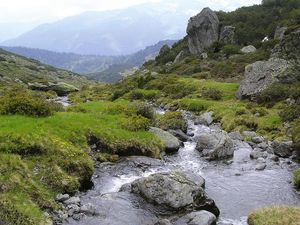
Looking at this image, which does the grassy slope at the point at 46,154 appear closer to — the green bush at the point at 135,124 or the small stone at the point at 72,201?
the green bush at the point at 135,124

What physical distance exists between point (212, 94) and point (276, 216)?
41423 millimetres

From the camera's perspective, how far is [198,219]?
734 inches

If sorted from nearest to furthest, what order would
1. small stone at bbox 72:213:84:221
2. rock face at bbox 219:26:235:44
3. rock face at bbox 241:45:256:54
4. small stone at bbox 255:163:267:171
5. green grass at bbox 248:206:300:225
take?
green grass at bbox 248:206:300:225
small stone at bbox 72:213:84:221
small stone at bbox 255:163:267:171
rock face at bbox 241:45:256:54
rock face at bbox 219:26:235:44

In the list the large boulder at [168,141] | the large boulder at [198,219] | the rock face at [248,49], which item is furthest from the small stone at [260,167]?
the rock face at [248,49]

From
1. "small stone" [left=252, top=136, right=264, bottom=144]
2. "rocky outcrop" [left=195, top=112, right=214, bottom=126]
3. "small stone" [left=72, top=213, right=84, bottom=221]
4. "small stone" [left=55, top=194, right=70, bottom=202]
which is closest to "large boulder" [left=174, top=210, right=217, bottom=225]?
"small stone" [left=72, top=213, right=84, bottom=221]

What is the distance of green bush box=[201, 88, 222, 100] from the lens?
5867 cm

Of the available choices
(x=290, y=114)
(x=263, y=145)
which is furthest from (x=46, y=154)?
(x=290, y=114)

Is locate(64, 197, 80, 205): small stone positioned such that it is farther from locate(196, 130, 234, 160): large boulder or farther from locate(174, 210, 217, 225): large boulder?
locate(196, 130, 234, 160): large boulder

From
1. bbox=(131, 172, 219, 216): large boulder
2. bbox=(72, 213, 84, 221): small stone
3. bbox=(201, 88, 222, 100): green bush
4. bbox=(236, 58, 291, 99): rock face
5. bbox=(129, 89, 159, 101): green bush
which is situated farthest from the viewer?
bbox=(129, 89, 159, 101): green bush

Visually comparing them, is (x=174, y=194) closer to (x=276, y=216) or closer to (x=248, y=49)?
(x=276, y=216)

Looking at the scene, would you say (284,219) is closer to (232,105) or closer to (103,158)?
(103,158)

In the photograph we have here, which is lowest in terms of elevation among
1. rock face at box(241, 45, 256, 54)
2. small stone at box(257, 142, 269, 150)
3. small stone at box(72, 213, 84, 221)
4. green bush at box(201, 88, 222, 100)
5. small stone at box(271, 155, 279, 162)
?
small stone at box(257, 142, 269, 150)

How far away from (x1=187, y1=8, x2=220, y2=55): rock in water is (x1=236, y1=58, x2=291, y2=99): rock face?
6835cm

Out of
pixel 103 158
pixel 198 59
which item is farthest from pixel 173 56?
pixel 103 158
